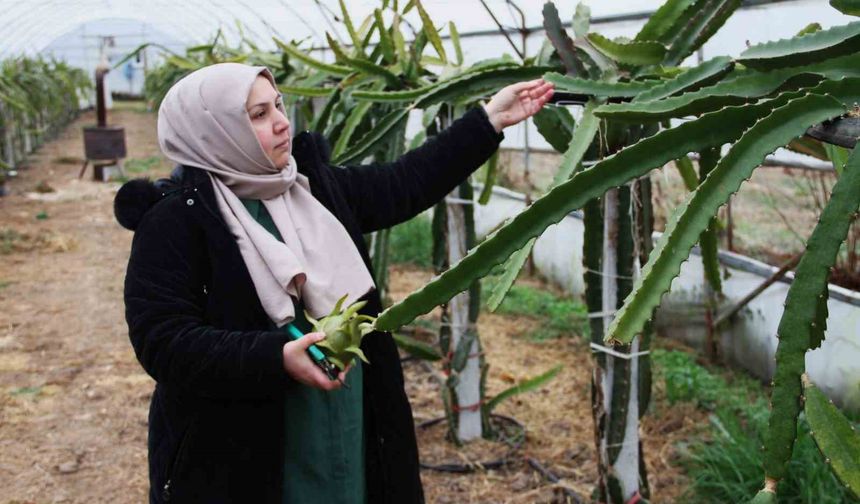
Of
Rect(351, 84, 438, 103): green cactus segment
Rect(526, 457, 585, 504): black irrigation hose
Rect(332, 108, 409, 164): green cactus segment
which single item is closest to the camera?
Rect(351, 84, 438, 103): green cactus segment

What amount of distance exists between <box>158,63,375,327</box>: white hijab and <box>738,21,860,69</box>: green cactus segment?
75cm

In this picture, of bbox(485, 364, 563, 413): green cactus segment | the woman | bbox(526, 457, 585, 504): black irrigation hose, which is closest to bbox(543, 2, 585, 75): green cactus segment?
the woman

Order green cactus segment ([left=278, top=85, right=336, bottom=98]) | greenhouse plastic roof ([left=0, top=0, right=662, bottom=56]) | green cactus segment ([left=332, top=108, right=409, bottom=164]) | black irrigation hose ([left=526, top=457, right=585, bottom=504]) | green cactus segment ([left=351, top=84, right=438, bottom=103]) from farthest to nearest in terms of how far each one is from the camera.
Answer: greenhouse plastic roof ([left=0, top=0, right=662, bottom=56])
green cactus segment ([left=278, top=85, right=336, bottom=98])
black irrigation hose ([left=526, top=457, right=585, bottom=504])
green cactus segment ([left=332, top=108, right=409, bottom=164])
green cactus segment ([left=351, top=84, right=438, bottom=103])

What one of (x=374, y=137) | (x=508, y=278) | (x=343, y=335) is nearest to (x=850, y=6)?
(x=508, y=278)

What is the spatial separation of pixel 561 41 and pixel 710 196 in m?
0.90

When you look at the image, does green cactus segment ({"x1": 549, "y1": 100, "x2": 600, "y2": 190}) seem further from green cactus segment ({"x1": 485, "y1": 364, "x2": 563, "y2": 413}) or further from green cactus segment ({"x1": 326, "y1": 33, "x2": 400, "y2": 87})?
green cactus segment ({"x1": 485, "y1": 364, "x2": 563, "y2": 413})

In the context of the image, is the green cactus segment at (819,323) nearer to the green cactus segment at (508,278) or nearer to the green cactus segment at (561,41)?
the green cactus segment at (508,278)

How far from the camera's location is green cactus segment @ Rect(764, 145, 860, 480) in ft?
2.95

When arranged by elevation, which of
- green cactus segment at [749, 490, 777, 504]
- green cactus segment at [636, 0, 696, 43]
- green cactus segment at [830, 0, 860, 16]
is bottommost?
green cactus segment at [749, 490, 777, 504]

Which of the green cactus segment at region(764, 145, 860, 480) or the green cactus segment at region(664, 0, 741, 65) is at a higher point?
the green cactus segment at region(664, 0, 741, 65)

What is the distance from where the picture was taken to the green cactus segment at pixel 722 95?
1104 mm

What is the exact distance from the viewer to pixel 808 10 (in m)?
3.15

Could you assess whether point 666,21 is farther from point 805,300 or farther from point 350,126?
point 350,126

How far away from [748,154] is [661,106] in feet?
0.67
